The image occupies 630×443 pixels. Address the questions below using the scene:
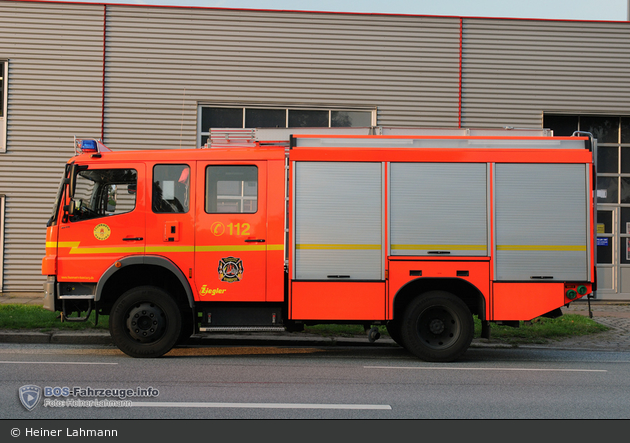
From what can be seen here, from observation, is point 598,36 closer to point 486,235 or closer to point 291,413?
point 486,235

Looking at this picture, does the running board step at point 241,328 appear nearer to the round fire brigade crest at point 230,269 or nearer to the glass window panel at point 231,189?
the round fire brigade crest at point 230,269

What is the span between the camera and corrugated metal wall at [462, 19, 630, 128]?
14.9m

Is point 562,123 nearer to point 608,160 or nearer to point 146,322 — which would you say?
point 608,160

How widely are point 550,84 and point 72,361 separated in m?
13.1

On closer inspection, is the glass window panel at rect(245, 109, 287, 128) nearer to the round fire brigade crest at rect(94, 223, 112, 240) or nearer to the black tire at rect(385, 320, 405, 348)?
the round fire brigade crest at rect(94, 223, 112, 240)

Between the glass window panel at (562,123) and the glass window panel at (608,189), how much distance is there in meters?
1.54

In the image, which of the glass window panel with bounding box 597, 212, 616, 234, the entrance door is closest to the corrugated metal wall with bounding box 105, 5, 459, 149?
the glass window panel with bounding box 597, 212, 616, 234

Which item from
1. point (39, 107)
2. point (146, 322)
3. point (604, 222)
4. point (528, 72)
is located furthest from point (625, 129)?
point (39, 107)

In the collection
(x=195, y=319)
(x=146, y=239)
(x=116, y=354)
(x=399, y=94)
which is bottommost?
(x=116, y=354)

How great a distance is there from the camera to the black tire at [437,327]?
771 centimetres

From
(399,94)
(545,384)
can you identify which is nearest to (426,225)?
(545,384)

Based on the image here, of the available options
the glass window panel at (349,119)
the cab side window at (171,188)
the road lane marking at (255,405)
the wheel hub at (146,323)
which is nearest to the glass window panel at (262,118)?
the glass window panel at (349,119)

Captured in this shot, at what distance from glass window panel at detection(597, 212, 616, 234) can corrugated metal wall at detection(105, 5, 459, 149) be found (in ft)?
15.1

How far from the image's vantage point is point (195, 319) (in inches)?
308
